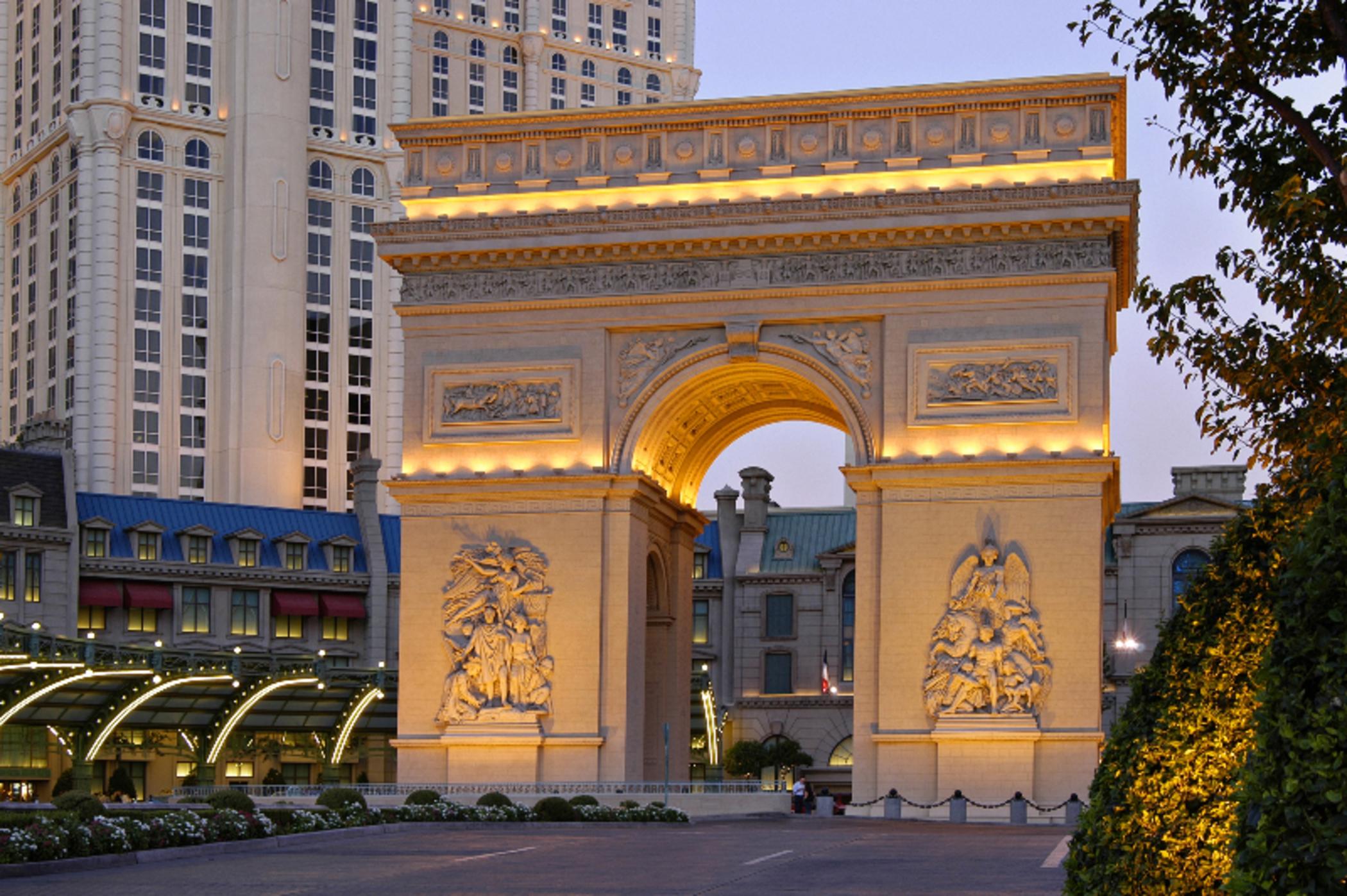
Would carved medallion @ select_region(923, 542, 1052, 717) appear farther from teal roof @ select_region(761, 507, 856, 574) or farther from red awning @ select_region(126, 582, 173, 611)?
red awning @ select_region(126, 582, 173, 611)

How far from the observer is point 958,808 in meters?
49.7

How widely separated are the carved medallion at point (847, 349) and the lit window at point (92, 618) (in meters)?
40.8

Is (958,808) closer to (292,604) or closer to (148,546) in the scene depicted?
(292,604)

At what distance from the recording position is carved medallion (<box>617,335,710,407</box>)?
179ft

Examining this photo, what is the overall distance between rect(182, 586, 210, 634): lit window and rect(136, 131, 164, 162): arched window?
158 feet

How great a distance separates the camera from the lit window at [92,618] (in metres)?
83.1

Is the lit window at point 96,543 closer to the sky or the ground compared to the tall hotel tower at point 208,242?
closer to the ground

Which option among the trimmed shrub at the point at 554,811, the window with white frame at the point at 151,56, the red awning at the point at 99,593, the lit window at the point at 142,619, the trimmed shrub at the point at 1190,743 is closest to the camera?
the trimmed shrub at the point at 1190,743

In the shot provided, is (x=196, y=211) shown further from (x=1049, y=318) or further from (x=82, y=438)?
(x=1049, y=318)

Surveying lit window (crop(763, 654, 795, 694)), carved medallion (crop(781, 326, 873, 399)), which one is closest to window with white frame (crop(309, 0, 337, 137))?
lit window (crop(763, 654, 795, 694))

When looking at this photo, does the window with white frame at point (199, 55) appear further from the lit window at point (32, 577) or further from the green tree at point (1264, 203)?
the green tree at point (1264, 203)

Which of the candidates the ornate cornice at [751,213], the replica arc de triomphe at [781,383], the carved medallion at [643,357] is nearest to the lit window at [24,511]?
the replica arc de triomphe at [781,383]

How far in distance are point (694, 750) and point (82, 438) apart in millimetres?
52224

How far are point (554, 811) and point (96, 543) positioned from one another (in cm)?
4364
